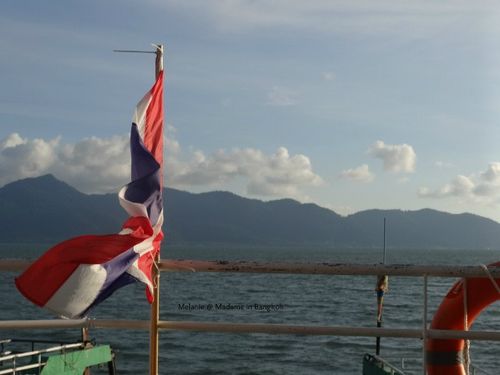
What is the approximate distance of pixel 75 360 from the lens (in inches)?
504

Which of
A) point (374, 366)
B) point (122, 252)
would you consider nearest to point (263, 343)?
point (374, 366)

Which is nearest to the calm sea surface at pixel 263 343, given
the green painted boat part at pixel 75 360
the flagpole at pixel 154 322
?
the green painted boat part at pixel 75 360

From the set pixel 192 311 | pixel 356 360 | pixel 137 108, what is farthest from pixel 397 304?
pixel 137 108

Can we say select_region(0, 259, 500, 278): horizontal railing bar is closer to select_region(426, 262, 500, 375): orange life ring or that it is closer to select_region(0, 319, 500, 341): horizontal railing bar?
select_region(0, 319, 500, 341): horizontal railing bar

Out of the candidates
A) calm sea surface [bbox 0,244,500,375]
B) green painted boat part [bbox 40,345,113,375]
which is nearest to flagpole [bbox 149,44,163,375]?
green painted boat part [bbox 40,345,113,375]

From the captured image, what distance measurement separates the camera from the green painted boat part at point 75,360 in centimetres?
1112

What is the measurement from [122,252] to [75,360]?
376 inches

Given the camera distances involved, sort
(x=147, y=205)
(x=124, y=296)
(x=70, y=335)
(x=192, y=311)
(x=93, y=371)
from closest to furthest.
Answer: (x=147, y=205) < (x=93, y=371) < (x=70, y=335) < (x=192, y=311) < (x=124, y=296)

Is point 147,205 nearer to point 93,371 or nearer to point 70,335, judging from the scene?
point 93,371

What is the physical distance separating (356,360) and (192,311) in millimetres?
25923

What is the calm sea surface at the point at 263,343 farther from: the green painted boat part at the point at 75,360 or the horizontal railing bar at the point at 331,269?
the horizontal railing bar at the point at 331,269

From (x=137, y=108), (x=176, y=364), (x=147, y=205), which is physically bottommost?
(x=176, y=364)

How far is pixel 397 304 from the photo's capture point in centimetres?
6344

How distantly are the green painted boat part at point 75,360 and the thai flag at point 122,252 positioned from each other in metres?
7.22
